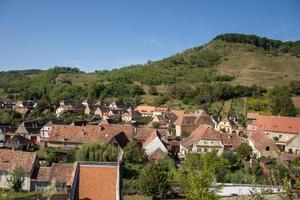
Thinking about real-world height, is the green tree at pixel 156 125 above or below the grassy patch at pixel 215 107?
below

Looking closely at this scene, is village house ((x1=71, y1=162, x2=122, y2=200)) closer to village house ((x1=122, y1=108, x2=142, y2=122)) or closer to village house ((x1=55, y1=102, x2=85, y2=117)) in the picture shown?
village house ((x1=122, y1=108, x2=142, y2=122))

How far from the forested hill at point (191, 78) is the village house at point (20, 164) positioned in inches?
2741

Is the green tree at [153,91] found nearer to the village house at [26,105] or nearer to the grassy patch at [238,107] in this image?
the grassy patch at [238,107]

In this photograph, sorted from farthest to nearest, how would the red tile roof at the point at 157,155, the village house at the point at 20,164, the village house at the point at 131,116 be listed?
1. the village house at the point at 131,116
2. the red tile roof at the point at 157,155
3. the village house at the point at 20,164

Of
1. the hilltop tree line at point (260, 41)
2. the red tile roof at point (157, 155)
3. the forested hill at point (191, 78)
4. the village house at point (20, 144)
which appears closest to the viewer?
→ the red tile roof at point (157, 155)

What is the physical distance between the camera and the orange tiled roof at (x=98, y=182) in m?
16.4

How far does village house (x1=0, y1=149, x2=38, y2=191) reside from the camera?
1238 inches

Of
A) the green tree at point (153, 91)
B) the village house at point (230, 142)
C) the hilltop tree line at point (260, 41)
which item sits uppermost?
the hilltop tree line at point (260, 41)

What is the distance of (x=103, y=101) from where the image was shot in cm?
11644

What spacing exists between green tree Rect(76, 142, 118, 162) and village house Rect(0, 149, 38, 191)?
4868 millimetres

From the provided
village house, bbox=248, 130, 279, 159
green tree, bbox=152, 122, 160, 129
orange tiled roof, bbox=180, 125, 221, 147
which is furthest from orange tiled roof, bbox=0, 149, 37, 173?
green tree, bbox=152, 122, 160, 129

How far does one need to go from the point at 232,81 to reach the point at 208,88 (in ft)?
66.3


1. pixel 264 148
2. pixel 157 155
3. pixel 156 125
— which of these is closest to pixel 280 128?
pixel 264 148

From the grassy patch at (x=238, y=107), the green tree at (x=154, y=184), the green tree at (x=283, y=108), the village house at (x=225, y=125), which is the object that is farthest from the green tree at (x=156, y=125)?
the green tree at (x=154, y=184)
